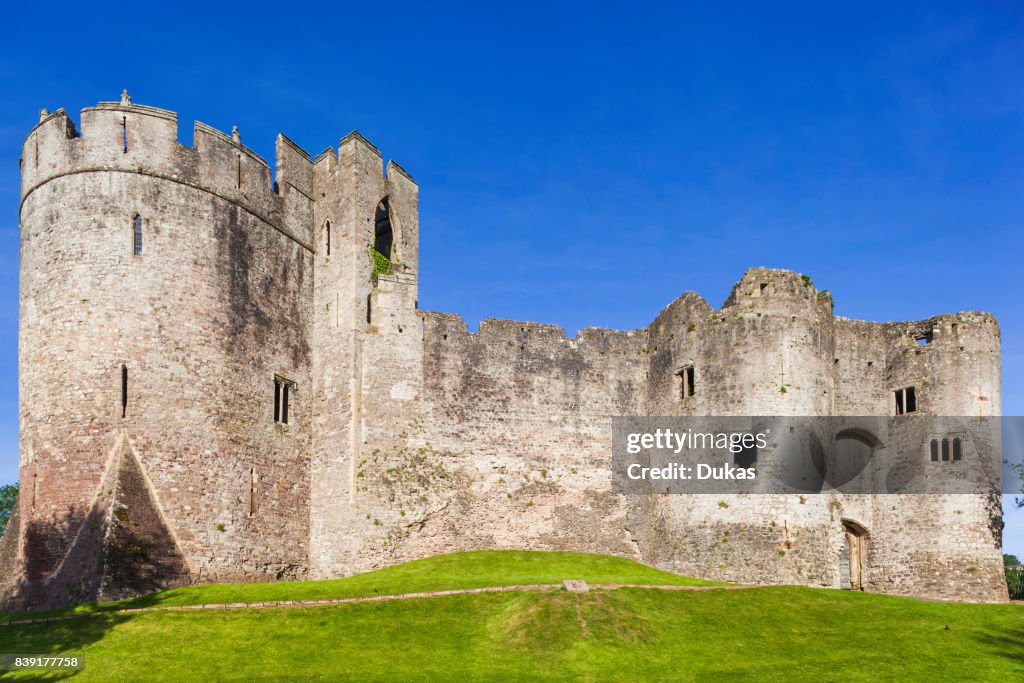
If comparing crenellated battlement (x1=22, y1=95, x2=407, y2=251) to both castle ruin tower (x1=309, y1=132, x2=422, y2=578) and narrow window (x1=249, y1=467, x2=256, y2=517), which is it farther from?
narrow window (x1=249, y1=467, x2=256, y2=517)

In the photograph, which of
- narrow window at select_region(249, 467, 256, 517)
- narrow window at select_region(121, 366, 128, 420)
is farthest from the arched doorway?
narrow window at select_region(121, 366, 128, 420)

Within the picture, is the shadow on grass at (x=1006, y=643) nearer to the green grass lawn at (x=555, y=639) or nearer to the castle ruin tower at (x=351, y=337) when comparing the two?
the green grass lawn at (x=555, y=639)

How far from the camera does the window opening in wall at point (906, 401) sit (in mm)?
37938

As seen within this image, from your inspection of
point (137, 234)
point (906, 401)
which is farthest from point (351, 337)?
point (906, 401)

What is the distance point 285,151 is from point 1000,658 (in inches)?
1117

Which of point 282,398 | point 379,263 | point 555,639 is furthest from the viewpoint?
point 379,263

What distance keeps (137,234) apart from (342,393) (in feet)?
28.7

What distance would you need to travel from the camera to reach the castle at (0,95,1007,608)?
103 ft

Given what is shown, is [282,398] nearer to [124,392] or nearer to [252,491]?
[252,491]

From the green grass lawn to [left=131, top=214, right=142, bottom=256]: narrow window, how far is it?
11.2m

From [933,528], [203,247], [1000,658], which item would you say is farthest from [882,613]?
[203,247]

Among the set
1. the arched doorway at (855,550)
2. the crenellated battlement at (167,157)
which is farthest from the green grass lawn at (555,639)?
the crenellated battlement at (167,157)

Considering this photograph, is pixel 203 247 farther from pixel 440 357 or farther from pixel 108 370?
pixel 440 357

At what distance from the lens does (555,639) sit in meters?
25.7
